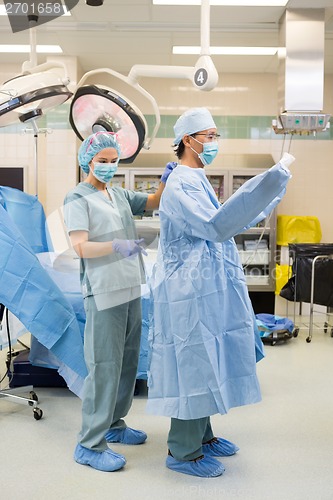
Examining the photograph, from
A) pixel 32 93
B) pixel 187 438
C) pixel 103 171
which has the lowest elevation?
pixel 187 438

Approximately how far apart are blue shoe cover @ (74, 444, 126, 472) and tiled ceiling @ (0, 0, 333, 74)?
128 inches

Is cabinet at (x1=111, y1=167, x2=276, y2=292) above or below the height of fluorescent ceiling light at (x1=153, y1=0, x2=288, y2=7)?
below

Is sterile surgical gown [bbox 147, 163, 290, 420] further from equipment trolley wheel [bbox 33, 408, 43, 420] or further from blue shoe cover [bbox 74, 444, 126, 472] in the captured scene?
equipment trolley wheel [bbox 33, 408, 43, 420]

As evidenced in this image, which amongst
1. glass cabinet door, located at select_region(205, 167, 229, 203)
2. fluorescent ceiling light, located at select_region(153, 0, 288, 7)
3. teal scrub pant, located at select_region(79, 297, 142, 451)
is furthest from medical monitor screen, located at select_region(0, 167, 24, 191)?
teal scrub pant, located at select_region(79, 297, 142, 451)

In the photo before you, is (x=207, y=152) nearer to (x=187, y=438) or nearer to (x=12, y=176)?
(x=187, y=438)

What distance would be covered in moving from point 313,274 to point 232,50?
7.86 feet

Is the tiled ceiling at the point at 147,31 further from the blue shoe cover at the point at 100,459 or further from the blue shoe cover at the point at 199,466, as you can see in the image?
the blue shoe cover at the point at 199,466

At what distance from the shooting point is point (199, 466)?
2.24m

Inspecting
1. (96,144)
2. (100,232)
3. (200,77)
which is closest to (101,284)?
(100,232)

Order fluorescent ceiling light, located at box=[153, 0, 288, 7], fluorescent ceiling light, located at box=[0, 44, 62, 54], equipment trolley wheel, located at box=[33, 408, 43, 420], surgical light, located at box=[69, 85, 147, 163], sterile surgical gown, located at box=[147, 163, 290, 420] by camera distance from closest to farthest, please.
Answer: sterile surgical gown, located at box=[147, 163, 290, 420] < surgical light, located at box=[69, 85, 147, 163] < equipment trolley wheel, located at box=[33, 408, 43, 420] < fluorescent ceiling light, located at box=[153, 0, 288, 7] < fluorescent ceiling light, located at box=[0, 44, 62, 54]

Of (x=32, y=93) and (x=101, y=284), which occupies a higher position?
(x=32, y=93)

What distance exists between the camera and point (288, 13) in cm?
432

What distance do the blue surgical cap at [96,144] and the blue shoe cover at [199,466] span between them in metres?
1.31

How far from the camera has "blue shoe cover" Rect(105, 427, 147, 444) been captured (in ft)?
8.35
